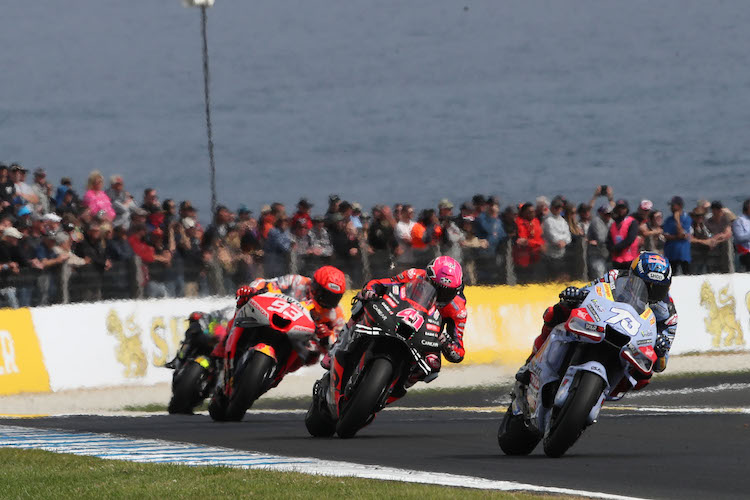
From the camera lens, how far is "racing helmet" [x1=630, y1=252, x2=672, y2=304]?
10.9 metres

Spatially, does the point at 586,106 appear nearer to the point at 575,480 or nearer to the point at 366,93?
the point at 366,93

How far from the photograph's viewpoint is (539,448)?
38.9 feet

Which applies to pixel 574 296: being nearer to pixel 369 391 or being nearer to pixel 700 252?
pixel 369 391

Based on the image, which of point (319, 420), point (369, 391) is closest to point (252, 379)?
point (319, 420)

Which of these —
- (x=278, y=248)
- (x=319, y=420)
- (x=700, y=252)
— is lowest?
(x=700, y=252)

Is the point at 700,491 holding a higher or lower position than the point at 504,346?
higher

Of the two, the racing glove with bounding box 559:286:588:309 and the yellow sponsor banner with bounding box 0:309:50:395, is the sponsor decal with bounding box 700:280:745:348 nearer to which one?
the yellow sponsor banner with bounding box 0:309:50:395

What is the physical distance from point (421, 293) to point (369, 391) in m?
0.99

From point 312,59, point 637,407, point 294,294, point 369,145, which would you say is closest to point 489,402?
point 637,407

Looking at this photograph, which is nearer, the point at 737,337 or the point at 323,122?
the point at 737,337

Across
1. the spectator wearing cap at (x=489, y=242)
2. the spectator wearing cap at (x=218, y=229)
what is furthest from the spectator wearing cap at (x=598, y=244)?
the spectator wearing cap at (x=218, y=229)

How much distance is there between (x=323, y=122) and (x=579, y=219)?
75.1 ft

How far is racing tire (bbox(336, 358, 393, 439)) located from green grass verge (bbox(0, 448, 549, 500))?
2.13 meters

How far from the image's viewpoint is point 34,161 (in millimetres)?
38188
